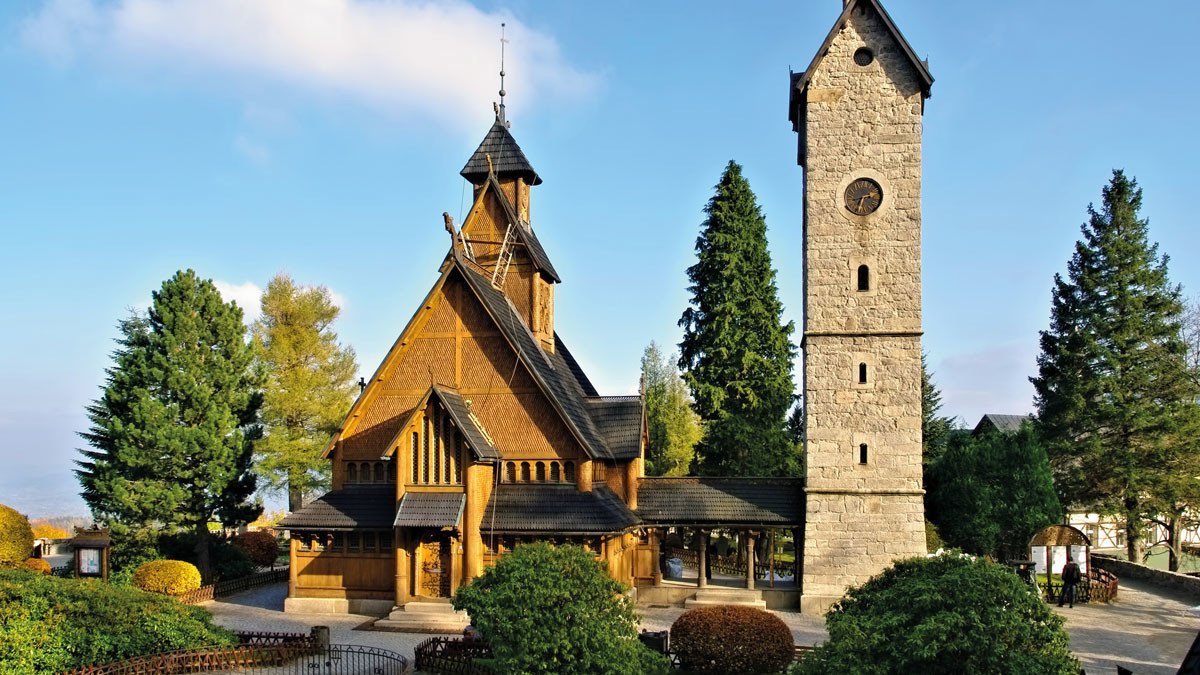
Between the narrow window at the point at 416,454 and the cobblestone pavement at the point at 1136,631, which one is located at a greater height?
the narrow window at the point at 416,454

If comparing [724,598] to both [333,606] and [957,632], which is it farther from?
[957,632]

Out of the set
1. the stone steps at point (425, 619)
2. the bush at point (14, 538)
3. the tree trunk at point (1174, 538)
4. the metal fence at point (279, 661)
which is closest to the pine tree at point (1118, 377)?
the tree trunk at point (1174, 538)

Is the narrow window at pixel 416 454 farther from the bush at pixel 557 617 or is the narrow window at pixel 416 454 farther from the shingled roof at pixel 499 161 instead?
the shingled roof at pixel 499 161

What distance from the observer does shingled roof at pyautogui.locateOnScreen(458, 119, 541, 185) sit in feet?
96.3

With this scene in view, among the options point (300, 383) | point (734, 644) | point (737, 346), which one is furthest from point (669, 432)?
point (734, 644)

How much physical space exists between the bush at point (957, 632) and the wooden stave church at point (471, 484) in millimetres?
10601

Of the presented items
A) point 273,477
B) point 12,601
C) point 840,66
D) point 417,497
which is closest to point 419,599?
point 417,497

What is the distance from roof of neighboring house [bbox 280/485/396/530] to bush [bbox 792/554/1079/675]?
13328 mm

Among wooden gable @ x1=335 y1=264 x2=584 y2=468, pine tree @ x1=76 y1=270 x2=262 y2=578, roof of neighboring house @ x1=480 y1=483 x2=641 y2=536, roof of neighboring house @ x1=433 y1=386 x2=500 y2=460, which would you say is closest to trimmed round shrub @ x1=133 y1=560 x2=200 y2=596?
pine tree @ x1=76 y1=270 x2=262 y2=578

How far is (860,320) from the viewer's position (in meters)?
22.3

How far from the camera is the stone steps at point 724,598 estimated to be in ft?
73.7

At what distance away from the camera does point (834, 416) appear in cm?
2222

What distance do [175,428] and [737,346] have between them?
62.7 feet

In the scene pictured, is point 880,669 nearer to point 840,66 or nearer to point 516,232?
point 840,66
